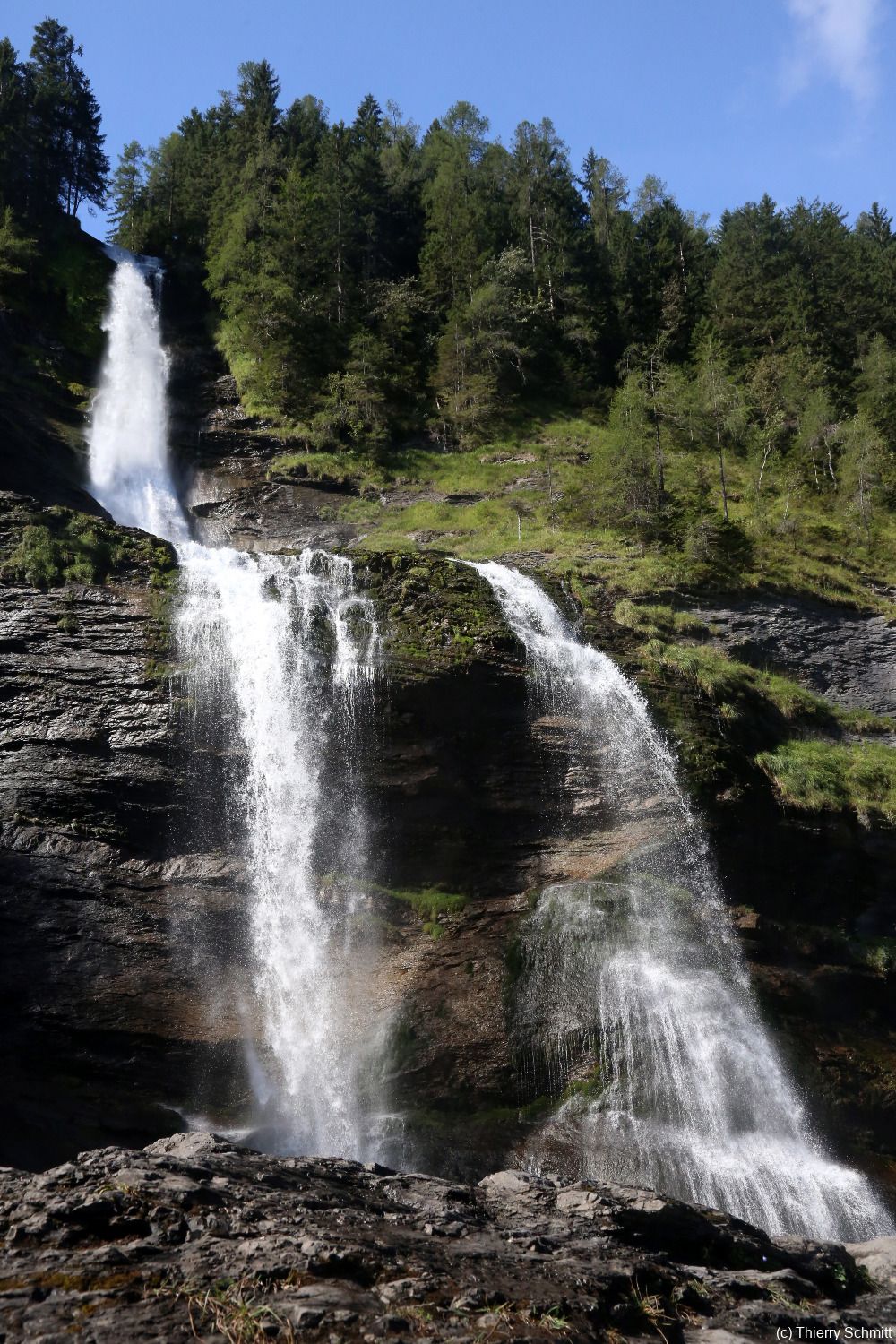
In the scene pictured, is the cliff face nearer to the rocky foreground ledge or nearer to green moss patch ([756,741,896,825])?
green moss patch ([756,741,896,825])

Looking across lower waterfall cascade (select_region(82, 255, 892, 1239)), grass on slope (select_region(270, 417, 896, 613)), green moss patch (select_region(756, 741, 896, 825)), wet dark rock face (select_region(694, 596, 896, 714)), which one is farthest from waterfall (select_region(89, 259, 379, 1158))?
wet dark rock face (select_region(694, 596, 896, 714))

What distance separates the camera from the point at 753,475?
3228 cm

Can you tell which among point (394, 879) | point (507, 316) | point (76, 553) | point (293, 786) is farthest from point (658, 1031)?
point (507, 316)

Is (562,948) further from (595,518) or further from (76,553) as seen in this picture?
(595,518)

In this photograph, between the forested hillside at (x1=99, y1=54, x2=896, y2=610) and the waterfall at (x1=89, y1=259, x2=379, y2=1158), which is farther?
the forested hillside at (x1=99, y1=54, x2=896, y2=610)

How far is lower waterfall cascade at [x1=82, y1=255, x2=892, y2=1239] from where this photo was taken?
47.8ft

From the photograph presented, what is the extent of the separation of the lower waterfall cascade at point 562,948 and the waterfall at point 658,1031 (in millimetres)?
30

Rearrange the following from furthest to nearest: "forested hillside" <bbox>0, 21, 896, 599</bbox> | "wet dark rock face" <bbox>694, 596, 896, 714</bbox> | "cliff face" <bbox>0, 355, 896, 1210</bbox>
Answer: "forested hillside" <bbox>0, 21, 896, 599</bbox>, "wet dark rock face" <bbox>694, 596, 896, 714</bbox>, "cliff face" <bbox>0, 355, 896, 1210</bbox>

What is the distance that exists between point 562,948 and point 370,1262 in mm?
10435

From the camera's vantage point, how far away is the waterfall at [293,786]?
15.4 metres

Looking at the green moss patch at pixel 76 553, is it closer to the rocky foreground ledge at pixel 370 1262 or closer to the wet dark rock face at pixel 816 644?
the rocky foreground ledge at pixel 370 1262

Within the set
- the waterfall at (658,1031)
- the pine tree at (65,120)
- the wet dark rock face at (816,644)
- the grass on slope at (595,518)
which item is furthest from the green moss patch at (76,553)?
the pine tree at (65,120)

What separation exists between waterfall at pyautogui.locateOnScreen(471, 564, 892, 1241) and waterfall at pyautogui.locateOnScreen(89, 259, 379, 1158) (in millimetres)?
3380

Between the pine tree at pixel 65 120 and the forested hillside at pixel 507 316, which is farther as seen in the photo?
the pine tree at pixel 65 120
